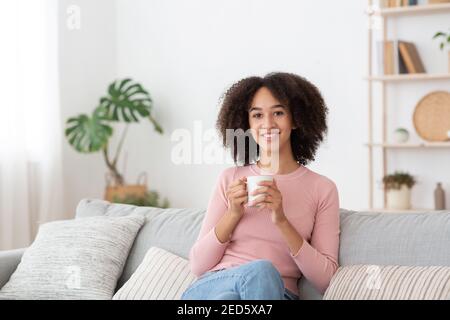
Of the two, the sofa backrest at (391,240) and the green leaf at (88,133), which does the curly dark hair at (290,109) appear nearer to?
the sofa backrest at (391,240)

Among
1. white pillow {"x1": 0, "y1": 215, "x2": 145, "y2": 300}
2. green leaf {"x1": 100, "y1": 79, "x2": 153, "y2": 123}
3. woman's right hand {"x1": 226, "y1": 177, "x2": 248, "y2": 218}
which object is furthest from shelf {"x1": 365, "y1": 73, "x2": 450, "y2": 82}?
woman's right hand {"x1": 226, "y1": 177, "x2": 248, "y2": 218}

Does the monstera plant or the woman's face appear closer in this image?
the woman's face

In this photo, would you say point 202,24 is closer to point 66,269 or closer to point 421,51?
point 421,51

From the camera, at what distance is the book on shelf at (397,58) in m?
4.10

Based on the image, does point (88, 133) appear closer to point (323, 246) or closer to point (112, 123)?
point (112, 123)

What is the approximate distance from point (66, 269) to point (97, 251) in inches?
4.0

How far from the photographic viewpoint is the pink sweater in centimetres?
192

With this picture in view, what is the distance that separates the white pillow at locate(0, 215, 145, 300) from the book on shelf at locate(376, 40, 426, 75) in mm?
2265

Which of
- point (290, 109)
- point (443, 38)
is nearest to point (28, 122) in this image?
point (443, 38)

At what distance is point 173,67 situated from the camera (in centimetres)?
484

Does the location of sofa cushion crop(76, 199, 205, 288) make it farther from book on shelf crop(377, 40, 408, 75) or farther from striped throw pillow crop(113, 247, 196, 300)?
book on shelf crop(377, 40, 408, 75)

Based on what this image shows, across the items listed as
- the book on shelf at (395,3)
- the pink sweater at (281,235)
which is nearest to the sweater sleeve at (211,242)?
the pink sweater at (281,235)

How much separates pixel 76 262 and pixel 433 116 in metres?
2.56

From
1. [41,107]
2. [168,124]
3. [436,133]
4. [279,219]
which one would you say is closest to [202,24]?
[168,124]
